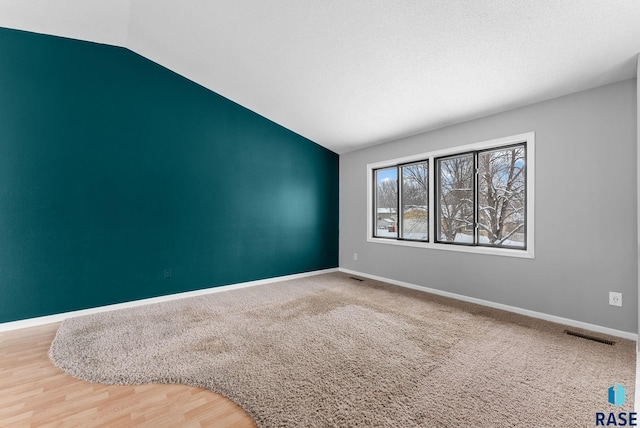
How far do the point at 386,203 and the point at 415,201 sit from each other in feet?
2.04

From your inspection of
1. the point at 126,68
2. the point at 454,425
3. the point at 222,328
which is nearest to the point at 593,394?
the point at 454,425

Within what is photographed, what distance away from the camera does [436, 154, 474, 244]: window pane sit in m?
3.86

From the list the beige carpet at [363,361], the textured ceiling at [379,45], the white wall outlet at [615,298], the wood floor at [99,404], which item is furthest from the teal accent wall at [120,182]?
the white wall outlet at [615,298]

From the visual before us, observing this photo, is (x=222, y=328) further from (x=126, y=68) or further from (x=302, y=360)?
(x=126, y=68)

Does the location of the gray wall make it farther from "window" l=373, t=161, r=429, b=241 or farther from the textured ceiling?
"window" l=373, t=161, r=429, b=241

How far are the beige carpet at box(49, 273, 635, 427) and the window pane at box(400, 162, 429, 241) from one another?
1.37m

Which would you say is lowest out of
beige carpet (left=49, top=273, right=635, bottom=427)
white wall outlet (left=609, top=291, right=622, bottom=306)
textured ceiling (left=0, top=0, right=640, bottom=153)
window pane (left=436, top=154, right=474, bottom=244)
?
beige carpet (left=49, top=273, right=635, bottom=427)

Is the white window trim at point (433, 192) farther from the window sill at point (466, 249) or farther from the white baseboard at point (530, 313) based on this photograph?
the white baseboard at point (530, 313)

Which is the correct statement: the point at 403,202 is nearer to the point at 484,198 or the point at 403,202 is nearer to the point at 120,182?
the point at 484,198

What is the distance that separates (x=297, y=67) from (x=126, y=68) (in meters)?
2.19

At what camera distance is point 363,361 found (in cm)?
218

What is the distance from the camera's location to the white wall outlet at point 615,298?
2.62 meters

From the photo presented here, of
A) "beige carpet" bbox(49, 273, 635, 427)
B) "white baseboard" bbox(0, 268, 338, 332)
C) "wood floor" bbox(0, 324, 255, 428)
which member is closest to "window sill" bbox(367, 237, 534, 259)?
"beige carpet" bbox(49, 273, 635, 427)

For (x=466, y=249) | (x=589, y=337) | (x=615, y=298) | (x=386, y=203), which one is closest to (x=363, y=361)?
(x=589, y=337)
